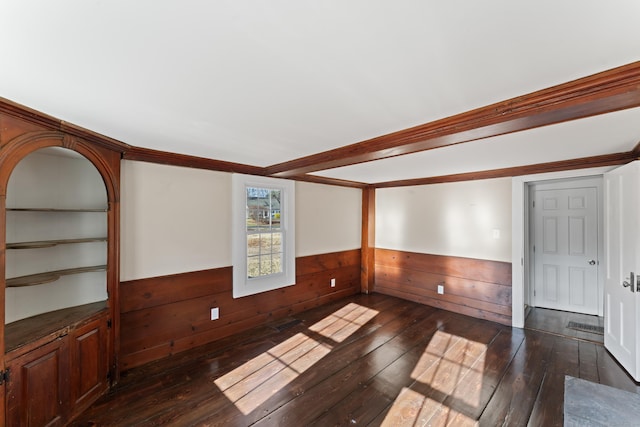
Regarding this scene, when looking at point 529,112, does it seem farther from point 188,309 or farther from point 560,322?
point 560,322

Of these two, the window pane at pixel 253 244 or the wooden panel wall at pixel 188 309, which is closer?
the wooden panel wall at pixel 188 309

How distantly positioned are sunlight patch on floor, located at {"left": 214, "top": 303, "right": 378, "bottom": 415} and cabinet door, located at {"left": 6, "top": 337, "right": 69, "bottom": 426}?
1069mm

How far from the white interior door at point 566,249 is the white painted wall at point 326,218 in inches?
114

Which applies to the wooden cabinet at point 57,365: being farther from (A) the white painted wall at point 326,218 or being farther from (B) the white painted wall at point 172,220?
(A) the white painted wall at point 326,218

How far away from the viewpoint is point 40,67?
120 cm

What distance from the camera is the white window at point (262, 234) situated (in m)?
3.38

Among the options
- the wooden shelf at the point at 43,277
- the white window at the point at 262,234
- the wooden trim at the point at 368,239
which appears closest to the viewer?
the wooden shelf at the point at 43,277

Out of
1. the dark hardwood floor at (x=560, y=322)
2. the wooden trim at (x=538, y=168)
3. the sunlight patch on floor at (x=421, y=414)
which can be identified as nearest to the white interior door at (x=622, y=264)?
the wooden trim at (x=538, y=168)

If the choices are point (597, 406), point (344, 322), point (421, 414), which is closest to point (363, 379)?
point (421, 414)

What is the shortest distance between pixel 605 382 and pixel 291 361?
2.84 metres

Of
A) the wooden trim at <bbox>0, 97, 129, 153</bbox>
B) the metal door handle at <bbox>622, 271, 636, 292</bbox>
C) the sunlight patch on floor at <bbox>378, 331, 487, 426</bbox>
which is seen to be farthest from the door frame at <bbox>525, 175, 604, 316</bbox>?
the wooden trim at <bbox>0, 97, 129, 153</bbox>

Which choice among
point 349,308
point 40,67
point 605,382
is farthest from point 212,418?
point 605,382

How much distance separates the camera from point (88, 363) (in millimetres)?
2078

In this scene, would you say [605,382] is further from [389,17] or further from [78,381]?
[78,381]
